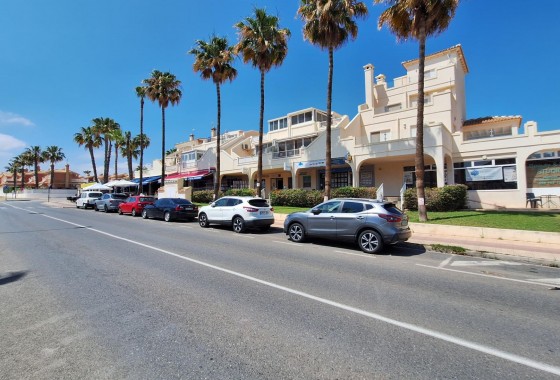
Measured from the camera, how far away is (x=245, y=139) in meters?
41.1

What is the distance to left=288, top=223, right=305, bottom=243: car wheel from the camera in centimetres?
1133

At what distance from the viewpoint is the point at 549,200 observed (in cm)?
1964

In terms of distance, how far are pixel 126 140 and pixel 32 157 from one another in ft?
124

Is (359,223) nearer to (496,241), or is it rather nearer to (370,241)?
(370,241)

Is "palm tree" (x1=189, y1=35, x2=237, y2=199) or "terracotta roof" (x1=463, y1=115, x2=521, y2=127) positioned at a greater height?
"palm tree" (x1=189, y1=35, x2=237, y2=199)

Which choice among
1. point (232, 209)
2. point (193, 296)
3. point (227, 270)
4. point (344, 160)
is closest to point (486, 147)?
point (344, 160)

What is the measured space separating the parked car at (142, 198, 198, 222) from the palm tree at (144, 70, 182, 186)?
15.2 metres

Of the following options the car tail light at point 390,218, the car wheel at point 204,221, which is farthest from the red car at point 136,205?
the car tail light at point 390,218

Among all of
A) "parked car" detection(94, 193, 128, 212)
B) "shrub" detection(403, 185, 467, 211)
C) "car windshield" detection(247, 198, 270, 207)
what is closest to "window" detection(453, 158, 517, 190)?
"shrub" detection(403, 185, 467, 211)

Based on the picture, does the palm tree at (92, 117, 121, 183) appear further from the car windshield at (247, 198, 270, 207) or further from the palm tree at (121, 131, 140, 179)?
the car windshield at (247, 198, 270, 207)

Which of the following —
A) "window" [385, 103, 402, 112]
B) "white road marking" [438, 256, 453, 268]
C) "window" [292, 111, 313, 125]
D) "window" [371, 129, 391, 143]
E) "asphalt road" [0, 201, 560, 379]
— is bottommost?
"white road marking" [438, 256, 453, 268]

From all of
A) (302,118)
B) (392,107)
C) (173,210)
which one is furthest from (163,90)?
(392,107)

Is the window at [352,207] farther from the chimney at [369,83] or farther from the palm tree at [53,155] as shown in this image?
the palm tree at [53,155]

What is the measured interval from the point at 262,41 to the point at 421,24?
11394 millimetres
